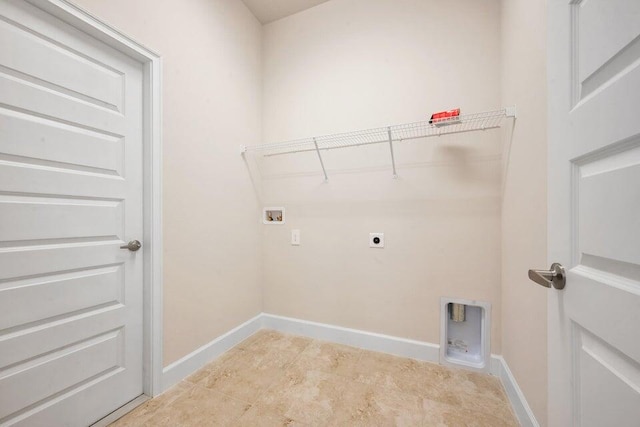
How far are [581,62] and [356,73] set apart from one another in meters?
1.66

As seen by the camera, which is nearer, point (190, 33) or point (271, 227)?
point (190, 33)

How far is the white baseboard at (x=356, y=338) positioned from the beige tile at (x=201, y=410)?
84 cm

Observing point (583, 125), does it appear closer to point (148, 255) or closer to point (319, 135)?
point (319, 135)

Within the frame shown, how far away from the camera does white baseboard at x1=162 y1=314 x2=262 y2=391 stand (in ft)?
5.12

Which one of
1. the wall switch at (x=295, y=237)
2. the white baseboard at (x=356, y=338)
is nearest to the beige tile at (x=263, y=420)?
the white baseboard at (x=356, y=338)

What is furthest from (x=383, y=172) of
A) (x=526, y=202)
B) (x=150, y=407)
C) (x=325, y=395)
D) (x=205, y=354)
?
(x=150, y=407)

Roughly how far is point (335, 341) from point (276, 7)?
2919mm

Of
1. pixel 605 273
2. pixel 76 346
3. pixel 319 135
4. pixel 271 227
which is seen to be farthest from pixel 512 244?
pixel 76 346

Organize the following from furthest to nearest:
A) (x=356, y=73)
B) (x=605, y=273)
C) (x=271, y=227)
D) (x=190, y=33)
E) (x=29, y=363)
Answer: (x=271, y=227)
(x=356, y=73)
(x=190, y=33)
(x=29, y=363)
(x=605, y=273)

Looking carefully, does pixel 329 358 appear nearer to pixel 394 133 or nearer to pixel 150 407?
pixel 150 407

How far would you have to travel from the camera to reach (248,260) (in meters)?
2.23

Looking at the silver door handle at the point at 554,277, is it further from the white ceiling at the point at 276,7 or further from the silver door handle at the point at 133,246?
the white ceiling at the point at 276,7

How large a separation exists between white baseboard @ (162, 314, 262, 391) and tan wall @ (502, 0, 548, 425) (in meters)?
1.90

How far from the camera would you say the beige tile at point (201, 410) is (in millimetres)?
1297
